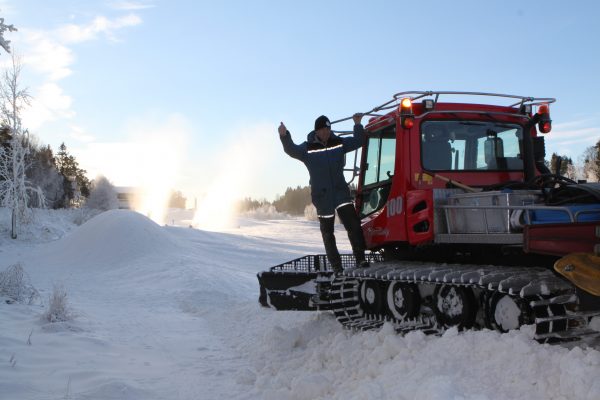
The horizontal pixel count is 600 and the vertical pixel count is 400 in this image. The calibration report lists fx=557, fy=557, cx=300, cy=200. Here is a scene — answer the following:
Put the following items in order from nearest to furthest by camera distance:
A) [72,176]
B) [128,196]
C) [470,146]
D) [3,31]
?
1. [470,146]
2. [3,31]
3. [72,176]
4. [128,196]

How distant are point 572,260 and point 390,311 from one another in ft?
8.29

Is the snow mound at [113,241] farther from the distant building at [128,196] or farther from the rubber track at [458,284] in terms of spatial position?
the distant building at [128,196]

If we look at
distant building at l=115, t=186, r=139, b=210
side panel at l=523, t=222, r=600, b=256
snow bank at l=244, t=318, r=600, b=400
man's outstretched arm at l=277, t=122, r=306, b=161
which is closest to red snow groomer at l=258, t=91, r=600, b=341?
side panel at l=523, t=222, r=600, b=256

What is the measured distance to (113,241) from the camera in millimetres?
21172

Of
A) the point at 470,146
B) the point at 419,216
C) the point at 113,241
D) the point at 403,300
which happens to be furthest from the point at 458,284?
the point at 113,241

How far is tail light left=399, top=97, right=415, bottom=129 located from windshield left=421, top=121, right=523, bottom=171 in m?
0.28

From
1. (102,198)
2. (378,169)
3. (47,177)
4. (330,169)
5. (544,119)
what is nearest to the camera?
(544,119)

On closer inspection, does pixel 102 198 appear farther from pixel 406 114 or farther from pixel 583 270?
→ pixel 583 270

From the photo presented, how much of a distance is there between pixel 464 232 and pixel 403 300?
1.11 metres

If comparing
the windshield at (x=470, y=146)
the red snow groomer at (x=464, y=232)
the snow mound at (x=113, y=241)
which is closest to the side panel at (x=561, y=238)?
the red snow groomer at (x=464, y=232)

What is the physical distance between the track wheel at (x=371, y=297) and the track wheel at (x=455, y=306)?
0.96 m

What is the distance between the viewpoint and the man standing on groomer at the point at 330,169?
6730mm

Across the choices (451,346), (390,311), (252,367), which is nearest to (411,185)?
(390,311)

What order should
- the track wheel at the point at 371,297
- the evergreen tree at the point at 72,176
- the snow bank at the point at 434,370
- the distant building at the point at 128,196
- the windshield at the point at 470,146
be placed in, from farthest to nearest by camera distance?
1. the distant building at the point at 128,196
2. the evergreen tree at the point at 72,176
3. the track wheel at the point at 371,297
4. the windshield at the point at 470,146
5. the snow bank at the point at 434,370
